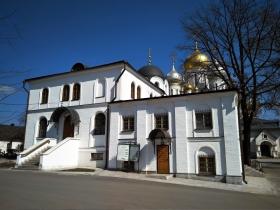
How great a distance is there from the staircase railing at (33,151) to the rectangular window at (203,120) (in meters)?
13.5

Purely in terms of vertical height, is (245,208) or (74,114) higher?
(74,114)

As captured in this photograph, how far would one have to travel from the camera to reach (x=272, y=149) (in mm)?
50750

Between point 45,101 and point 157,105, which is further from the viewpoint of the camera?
point 45,101

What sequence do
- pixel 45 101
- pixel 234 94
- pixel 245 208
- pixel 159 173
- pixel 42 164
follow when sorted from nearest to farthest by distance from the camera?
1. pixel 245 208
2. pixel 234 94
3. pixel 159 173
4. pixel 42 164
5. pixel 45 101

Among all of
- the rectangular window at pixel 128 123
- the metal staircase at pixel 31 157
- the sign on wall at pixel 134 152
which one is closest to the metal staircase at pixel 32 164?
the metal staircase at pixel 31 157

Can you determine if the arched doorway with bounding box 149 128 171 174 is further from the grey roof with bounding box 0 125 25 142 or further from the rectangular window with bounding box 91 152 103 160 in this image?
the grey roof with bounding box 0 125 25 142

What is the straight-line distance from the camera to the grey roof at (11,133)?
49.8 meters

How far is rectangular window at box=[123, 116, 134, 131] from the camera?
63.7 ft

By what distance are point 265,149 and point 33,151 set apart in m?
47.6

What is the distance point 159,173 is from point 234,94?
7.42 m

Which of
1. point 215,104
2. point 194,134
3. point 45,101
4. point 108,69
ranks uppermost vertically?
Answer: point 108,69

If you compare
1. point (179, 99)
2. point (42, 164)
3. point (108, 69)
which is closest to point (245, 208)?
point (179, 99)

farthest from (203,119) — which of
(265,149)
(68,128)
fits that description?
(265,149)

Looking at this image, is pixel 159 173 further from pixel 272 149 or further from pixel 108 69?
pixel 272 149
